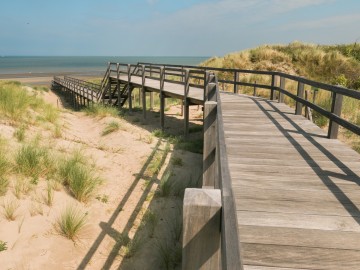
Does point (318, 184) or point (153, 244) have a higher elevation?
point (318, 184)

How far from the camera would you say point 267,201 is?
3238 mm

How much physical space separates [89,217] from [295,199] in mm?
3838

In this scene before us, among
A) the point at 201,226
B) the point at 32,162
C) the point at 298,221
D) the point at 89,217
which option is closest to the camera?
the point at 201,226

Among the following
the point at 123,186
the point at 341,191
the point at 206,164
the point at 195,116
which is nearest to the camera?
the point at 341,191

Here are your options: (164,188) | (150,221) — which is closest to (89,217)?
(150,221)

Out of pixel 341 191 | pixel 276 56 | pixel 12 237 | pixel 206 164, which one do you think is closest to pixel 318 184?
pixel 341 191

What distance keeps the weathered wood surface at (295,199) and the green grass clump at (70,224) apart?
275 cm

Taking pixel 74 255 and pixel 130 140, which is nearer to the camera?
pixel 74 255

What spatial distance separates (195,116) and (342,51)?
46.9 feet

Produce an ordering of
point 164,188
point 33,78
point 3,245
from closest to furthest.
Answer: point 3,245 → point 164,188 → point 33,78

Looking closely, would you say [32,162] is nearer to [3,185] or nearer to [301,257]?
[3,185]

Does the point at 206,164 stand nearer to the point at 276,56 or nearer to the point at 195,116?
the point at 195,116

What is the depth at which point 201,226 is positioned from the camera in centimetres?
158

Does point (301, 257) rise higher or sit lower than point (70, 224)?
higher
